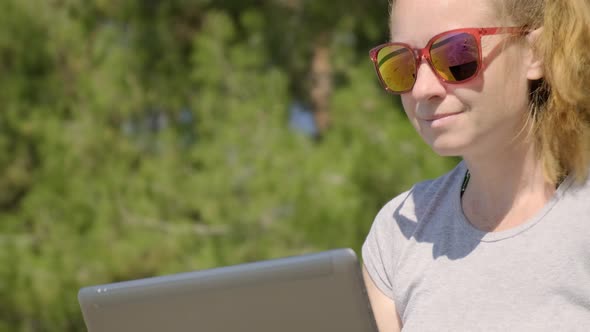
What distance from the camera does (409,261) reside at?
41.6 inches

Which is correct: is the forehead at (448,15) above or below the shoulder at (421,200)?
above

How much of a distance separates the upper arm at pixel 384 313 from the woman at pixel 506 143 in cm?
7

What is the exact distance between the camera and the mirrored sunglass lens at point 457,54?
94 cm

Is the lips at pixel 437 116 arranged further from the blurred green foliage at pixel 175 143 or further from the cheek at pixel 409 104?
the blurred green foliage at pixel 175 143

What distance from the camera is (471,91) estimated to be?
95 centimetres

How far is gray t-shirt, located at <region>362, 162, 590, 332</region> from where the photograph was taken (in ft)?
2.98

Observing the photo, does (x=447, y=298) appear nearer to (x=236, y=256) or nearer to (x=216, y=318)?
(x=216, y=318)

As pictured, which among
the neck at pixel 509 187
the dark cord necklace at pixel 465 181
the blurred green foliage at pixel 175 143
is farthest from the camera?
the blurred green foliage at pixel 175 143

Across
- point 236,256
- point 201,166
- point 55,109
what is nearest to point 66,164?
point 55,109

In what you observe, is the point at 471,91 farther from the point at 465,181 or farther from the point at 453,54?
the point at 465,181

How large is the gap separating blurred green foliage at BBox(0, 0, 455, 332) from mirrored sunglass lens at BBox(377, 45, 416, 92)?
194cm

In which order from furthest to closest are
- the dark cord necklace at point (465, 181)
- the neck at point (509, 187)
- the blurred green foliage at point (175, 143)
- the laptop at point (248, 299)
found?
the blurred green foliage at point (175, 143) → the dark cord necklace at point (465, 181) → the neck at point (509, 187) → the laptop at point (248, 299)

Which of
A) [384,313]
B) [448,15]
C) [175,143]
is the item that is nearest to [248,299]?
[384,313]

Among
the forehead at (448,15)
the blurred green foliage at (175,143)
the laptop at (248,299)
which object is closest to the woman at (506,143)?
the forehead at (448,15)
